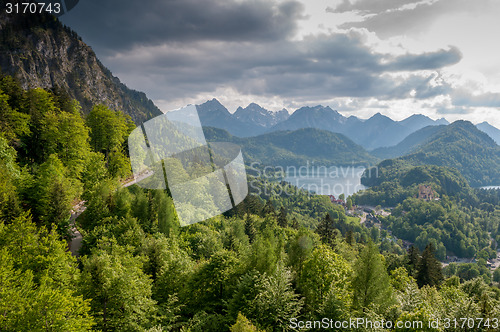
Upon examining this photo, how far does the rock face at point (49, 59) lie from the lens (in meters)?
129

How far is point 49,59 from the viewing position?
151 m

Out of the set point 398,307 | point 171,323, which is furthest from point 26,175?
point 398,307

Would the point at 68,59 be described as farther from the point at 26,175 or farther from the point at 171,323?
the point at 171,323

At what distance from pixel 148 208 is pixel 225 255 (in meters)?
13.9

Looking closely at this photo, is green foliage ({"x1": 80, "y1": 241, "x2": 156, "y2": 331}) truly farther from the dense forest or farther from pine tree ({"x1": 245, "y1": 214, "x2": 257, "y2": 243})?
pine tree ({"x1": 245, "y1": 214, "x2": 257, "y2": 243})

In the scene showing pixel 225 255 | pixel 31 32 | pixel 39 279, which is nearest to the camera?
pixel 39 279

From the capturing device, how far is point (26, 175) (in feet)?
80.9

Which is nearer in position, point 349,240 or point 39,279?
point 39,279

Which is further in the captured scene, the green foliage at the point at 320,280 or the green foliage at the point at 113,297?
the green foliage at the point at 320,280

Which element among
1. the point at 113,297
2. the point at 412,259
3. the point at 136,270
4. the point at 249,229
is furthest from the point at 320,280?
the point at 412,259

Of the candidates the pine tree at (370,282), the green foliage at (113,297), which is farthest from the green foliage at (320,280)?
the green foliage at (113,297)

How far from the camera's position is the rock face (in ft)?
424

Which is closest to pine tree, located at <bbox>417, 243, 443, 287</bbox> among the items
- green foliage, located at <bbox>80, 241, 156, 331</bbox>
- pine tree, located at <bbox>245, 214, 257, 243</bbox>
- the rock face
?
pine tree, located at <bbox>245, 214, 257, 243</bbox>

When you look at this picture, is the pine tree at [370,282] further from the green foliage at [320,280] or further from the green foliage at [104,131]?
the green foliage at [104,131]
